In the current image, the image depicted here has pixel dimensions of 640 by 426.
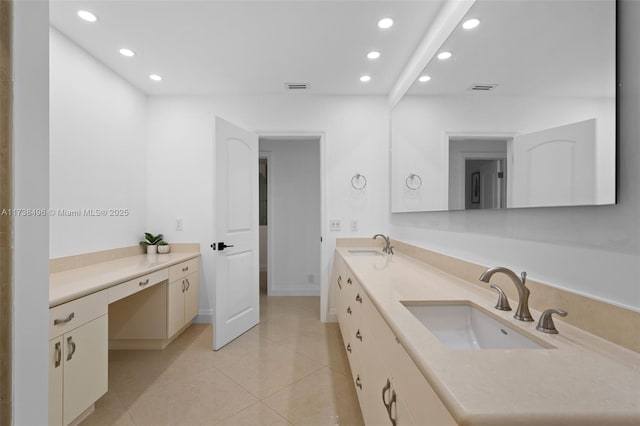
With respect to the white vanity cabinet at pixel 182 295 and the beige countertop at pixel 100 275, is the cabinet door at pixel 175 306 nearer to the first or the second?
the white vanity cabinet at pixel 182 295

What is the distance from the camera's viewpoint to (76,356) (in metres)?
1.56

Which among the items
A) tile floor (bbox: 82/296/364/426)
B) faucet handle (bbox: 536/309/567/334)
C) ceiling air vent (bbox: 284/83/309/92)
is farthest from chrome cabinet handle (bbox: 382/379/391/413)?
ceiling air vent (bbox: 284/83/309/92)

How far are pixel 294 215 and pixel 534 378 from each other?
3804mm

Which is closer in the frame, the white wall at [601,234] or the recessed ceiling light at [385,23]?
the white wall at [601,234]

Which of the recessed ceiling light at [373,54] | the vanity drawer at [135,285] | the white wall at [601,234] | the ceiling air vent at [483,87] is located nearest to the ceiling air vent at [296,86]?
the recessed ceiling light at [373,54]

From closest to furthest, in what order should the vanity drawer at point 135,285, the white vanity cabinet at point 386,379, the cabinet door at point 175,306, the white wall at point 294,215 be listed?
the white vanity cabinet at point 386,379 < the vanity drawer at point 135,285 < the cabinet door at point 175,306 < the white wall at point 294,215

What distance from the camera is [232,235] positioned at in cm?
281

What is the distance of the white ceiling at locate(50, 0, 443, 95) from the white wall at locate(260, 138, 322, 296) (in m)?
1.37

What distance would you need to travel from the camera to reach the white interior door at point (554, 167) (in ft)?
2.89

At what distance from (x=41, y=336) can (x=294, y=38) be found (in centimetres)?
224

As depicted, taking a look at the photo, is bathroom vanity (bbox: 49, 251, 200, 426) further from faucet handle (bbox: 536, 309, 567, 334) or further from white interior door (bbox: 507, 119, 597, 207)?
white interior door (bbox: 507, 119, 597, 207)

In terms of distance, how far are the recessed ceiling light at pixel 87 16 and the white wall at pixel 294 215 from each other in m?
2.43

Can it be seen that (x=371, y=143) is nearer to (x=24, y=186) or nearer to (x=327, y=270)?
(x=327, y=270)

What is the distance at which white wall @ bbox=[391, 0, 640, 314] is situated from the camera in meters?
0.77
